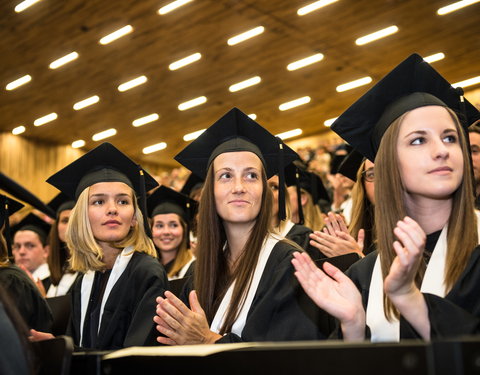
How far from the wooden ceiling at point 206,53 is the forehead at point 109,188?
16.0 ft

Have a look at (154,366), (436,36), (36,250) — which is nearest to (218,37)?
(436,36)

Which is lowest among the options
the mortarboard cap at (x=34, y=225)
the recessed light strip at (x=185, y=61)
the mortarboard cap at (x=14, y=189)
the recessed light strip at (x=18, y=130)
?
the mortarboard cap at (x=14, y=189)

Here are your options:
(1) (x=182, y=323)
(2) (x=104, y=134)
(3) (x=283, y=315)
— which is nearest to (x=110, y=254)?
(1) (x=182, y=323)

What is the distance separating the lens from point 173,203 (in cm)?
630

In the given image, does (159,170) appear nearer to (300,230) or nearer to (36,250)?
(36,250)

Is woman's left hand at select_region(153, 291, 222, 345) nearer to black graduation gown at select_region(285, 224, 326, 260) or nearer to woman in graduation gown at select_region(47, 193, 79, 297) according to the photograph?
black graduation gown at select_region(285, 224, 326, 260)

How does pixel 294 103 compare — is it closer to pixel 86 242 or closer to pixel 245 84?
pixel 245 84

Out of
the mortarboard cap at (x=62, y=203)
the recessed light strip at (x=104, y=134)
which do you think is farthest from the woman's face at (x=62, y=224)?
the recessed light strip at (x=104, y=134)

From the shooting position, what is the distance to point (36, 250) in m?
7.12

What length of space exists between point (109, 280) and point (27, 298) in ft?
1.79

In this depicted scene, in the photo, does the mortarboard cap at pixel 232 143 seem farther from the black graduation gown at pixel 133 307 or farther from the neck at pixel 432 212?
the neck at pixel 432 212

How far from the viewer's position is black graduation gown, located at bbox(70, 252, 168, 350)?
368cm

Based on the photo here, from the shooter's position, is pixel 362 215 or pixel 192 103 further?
pixel 192 103

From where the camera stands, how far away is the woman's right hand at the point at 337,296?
2316 millimetres
